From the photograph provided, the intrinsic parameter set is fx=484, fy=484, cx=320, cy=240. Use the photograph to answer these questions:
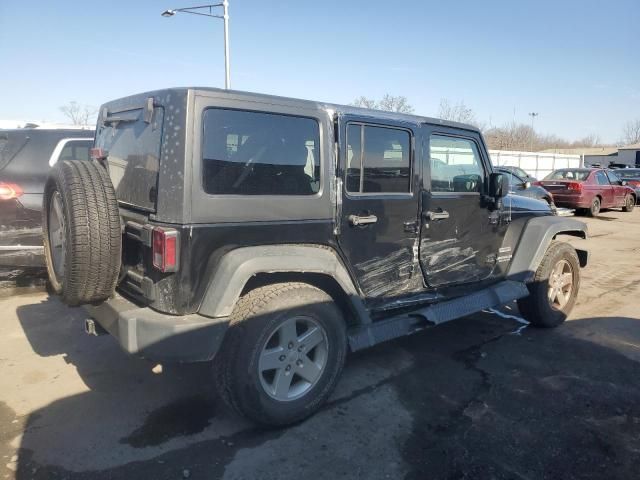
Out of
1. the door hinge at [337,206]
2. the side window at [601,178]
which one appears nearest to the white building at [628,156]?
the side window at [601,178]

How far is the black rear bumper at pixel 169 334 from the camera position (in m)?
2.68

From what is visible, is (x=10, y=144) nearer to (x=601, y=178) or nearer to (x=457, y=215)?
(x=457, y=215)

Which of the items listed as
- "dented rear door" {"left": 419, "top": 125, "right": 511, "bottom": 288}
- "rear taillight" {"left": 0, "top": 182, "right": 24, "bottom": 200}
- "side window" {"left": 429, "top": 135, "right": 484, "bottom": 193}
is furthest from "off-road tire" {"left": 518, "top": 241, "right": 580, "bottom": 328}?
"rear taillight" {"left": 0, "top": 182, "right": 24, "bottom": 200}

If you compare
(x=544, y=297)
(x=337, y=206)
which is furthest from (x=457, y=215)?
(x=544, y=297)

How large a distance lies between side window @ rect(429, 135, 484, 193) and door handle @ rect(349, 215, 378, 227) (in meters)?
0.77

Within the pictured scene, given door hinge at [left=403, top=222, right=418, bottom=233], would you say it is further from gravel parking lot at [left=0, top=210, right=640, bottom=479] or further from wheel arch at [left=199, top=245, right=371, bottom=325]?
gravel parking lot at [left=0, top=210, right=640, bottom=479]

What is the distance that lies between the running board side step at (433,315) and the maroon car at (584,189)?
12575 millimetres

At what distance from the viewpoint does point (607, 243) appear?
35.7ft

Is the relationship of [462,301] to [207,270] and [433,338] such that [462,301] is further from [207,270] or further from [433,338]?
[207,270]

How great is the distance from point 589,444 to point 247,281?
2342 mm

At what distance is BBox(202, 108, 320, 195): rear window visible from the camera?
9.25 ft

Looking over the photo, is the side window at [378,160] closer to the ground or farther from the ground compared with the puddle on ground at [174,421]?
farther from the ground

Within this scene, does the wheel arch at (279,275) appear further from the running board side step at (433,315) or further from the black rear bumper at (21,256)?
the black rear bumper at (21,256)

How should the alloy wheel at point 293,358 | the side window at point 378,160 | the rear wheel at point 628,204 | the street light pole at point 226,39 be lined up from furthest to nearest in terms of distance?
the rear wheel at point 628,204
the street light pole at point 226,39
the side window at point 378,160
the alloy wheel at point 293,358
